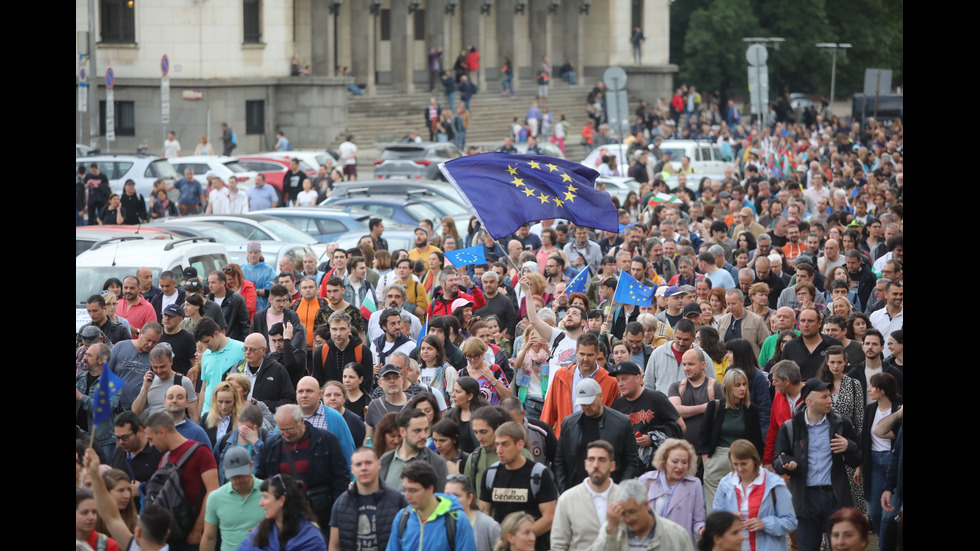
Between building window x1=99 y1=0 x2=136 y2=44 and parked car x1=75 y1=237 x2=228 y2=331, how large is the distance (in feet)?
97.7

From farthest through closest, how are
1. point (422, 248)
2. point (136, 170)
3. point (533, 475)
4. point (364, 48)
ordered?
point (364, 48), point (136, 170), point (422, 248), point (533, 475)

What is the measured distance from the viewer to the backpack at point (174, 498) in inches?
344

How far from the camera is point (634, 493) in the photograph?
763 centimetres

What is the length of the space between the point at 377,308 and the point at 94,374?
4.56 meters

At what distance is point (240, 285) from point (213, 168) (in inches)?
732

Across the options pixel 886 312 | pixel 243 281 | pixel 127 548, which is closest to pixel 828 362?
pixel 886 312

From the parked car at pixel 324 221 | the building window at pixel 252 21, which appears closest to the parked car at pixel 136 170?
the parked car at pixel 324 221

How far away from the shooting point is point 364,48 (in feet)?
173

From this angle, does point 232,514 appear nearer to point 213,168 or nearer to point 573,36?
point 213,168

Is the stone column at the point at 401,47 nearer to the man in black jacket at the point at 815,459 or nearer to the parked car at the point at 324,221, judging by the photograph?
the parked car at the point at 324,221

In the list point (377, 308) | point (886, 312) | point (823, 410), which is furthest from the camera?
point (377, 308)

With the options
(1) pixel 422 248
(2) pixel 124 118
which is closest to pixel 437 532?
(1) pixel 422 248
